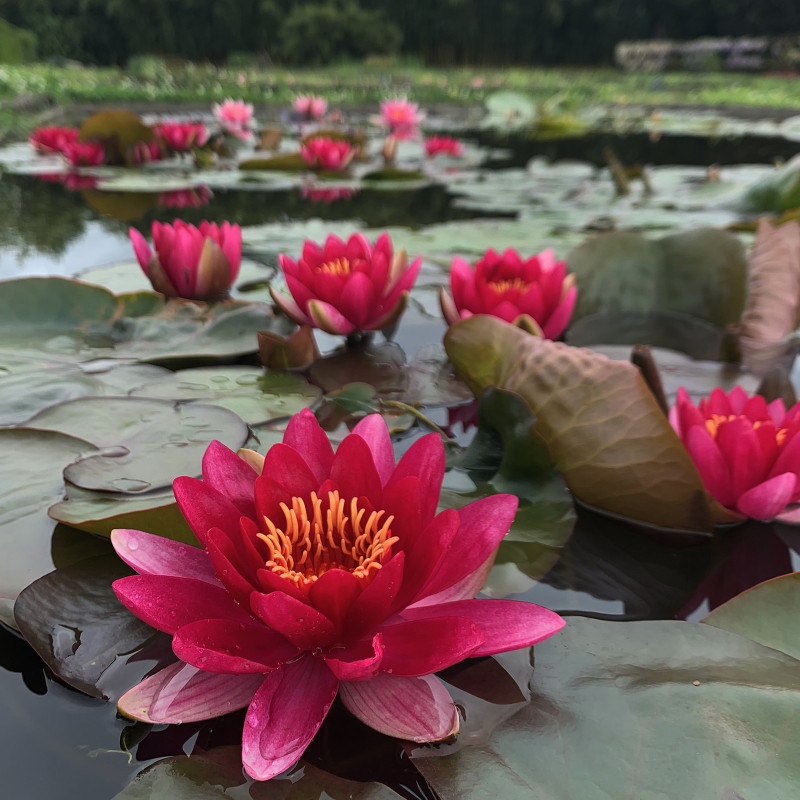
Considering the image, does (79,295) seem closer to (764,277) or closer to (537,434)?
(537,434)

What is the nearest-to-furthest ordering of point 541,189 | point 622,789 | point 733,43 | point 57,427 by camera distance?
point 622,789
point 57,427
point 541,189
point 733,43

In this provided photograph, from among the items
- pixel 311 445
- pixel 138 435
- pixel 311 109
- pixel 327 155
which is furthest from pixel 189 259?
pixel 311 109

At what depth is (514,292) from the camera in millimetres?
1099

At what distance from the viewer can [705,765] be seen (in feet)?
1.48

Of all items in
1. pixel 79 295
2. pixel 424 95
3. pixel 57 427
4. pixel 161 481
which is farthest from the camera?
pixel 424 95

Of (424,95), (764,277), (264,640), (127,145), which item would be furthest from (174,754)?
(424,95)

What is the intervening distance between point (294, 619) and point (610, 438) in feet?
1.43

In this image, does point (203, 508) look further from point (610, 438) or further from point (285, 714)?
point (610, 438)

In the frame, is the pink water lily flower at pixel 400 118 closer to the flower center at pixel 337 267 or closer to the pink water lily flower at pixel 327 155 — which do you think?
the pink water lily flower at pixel 327 155

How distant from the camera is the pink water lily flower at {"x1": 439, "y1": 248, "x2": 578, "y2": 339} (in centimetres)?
110

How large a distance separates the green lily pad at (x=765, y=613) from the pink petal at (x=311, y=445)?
364mm

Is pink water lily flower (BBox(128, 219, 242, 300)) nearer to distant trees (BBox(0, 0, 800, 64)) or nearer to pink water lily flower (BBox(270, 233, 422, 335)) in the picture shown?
pink water lily flower (BBox(270, 233, 422, 335))

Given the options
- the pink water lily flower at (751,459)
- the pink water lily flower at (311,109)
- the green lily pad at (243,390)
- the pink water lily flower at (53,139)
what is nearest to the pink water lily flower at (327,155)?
the pink water lily flower at (53,139)

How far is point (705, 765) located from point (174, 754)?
1.22 feet
